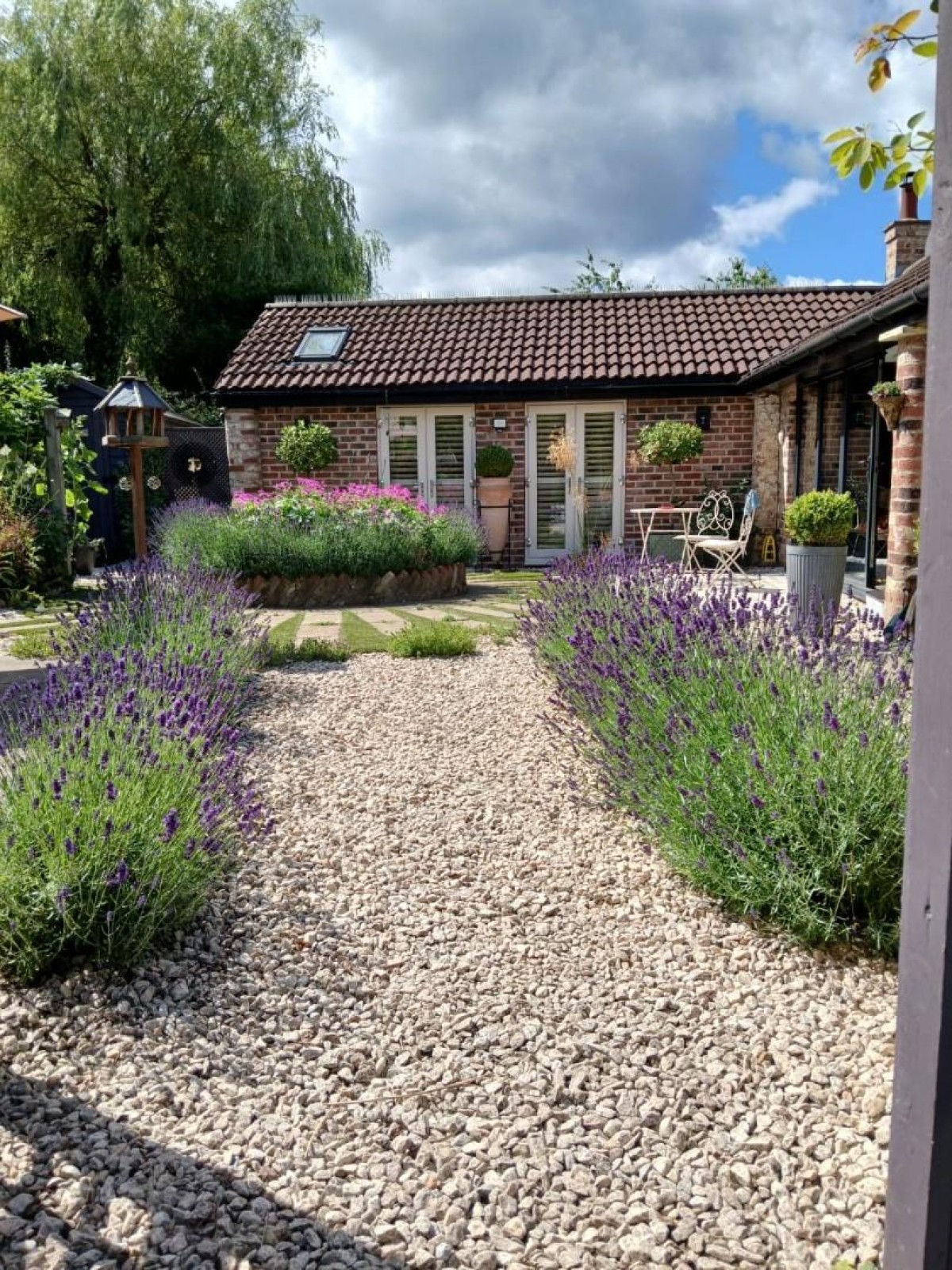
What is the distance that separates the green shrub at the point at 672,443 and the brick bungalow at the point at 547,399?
412 mm

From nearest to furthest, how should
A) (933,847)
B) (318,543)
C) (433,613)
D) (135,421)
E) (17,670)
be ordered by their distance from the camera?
(933,847) < (17,670) < (135,421) < (433,613) < (318,543)

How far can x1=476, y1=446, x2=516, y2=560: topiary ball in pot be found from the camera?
13.5 m

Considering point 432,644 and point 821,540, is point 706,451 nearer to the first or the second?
point 821,540

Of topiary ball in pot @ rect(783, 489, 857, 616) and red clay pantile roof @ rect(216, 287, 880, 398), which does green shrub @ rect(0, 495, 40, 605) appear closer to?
red clay pantile roof @ rect(216, 287, 880, 398)

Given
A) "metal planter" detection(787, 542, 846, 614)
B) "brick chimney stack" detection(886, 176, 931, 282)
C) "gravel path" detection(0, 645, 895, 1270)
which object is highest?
"brick chimney stack" detection(886, 176, 931, 282)

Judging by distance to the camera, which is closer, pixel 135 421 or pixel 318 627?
pixel 135 421

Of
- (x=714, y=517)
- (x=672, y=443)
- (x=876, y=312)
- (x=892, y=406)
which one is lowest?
(x=714, y=517)

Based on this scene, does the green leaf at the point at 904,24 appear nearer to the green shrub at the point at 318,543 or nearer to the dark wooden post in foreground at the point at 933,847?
the dark wooden post in foreground at the point at 933,847

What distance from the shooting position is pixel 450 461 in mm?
14016

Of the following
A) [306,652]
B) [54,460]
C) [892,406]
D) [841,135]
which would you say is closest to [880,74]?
[841,135]

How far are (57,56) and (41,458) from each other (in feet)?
33.7

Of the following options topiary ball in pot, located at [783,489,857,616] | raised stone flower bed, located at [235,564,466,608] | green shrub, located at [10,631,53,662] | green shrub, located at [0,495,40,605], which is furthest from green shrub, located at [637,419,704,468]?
green shrub, located at [10,631,53,662]

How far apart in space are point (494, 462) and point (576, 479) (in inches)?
48.0

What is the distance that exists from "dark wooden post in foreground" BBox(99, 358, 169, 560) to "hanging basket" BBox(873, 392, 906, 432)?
17.1ft
